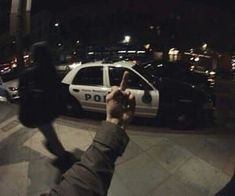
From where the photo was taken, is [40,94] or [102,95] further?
[102,95]

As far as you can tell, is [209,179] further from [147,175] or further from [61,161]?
[61,161]

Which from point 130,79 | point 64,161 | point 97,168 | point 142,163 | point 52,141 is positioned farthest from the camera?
point 130,79

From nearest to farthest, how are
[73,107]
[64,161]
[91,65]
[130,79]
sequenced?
1. [64,161]
2. [130,79]
3. [73,107]
4. [91,65]

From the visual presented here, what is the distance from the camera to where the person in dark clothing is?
1005 millimetres

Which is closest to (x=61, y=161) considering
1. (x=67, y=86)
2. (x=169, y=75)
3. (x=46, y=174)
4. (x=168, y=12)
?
(x=46, y=174)

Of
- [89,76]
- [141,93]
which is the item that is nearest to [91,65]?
[89,76]

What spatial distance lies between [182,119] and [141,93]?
0.79 m

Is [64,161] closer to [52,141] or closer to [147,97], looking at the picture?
[52,141]

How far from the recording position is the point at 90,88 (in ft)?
23.0

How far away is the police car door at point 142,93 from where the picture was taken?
675 cm

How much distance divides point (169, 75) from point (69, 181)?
799 cm

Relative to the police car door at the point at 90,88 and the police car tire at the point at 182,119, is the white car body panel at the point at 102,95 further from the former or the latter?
the police car tire at the point at 182,119

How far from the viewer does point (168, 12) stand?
4084 cm

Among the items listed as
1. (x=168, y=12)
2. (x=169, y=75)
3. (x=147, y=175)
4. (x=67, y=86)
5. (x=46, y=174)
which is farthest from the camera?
(x=168, y=12)
